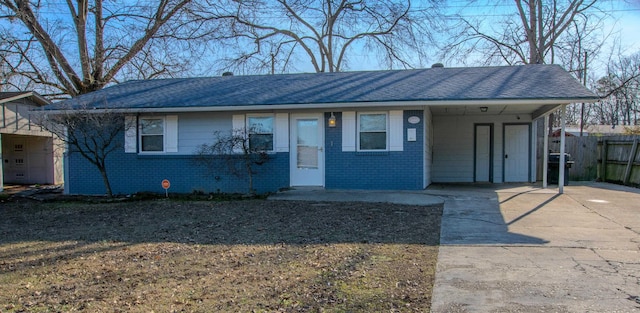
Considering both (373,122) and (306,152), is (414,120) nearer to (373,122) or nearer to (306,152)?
(373,122)

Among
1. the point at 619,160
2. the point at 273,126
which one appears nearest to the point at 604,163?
the point at 619,160

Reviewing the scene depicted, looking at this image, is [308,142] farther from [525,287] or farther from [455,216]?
[525,287]

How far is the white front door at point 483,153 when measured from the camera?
14195mm

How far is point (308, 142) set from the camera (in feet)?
37.3

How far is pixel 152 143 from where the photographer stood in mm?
11938

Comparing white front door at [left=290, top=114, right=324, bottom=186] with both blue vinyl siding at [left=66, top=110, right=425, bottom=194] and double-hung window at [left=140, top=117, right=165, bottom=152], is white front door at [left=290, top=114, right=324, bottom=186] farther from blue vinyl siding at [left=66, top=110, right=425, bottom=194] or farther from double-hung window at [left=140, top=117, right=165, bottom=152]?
double-hung window at [left=140, top=117, right=165, bottom=152]

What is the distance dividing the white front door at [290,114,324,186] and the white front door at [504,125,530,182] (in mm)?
6922

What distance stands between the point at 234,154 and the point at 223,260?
21.6 feet

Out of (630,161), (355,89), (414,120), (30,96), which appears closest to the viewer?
(414,120)

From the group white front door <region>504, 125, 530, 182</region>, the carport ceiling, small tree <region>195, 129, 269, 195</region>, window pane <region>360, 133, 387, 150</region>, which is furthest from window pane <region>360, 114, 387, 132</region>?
white front door <region>504, 125, 530, 182</region>

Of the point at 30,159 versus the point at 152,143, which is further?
the point at 30,159

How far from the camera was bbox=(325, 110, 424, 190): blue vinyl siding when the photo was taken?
10805 millimetres

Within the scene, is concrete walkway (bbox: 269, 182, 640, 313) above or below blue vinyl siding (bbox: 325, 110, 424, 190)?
below

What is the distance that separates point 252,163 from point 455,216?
5.79 metres
